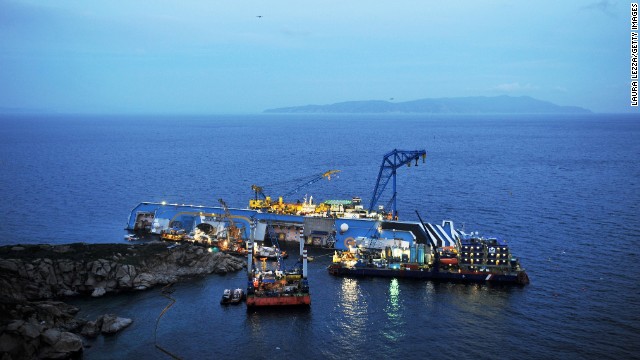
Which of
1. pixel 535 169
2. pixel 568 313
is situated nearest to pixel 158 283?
pixel 568 313

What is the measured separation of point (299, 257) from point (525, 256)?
34.0 metres

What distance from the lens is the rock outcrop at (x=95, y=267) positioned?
6656cm

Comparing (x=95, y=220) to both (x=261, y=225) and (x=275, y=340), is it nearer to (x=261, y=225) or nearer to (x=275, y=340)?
(x=261, y=225)

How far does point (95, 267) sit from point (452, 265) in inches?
1858

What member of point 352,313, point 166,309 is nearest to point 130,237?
point 166,309

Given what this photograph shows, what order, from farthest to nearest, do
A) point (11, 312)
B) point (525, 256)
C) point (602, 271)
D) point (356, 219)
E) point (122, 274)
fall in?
point (356, 219) → point (525, 256) → point (602, 271) → point (122, 274) → point (11, 312)

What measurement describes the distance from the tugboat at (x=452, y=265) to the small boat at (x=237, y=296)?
50.8 feet

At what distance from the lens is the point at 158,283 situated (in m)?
73.3

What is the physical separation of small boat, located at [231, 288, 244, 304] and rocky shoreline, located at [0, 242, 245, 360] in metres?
10.2

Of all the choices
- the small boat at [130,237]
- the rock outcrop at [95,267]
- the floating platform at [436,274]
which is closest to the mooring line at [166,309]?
the rock outcrop at [95,267]

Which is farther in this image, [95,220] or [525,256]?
[95,220]

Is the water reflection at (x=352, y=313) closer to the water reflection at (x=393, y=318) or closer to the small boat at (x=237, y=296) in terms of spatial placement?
the water reflection at (x=393, y=318)

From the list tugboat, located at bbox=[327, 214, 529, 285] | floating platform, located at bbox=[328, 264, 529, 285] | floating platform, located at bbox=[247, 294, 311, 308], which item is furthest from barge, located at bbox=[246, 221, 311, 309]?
tugboat, located at bbox=[327, 214, 529, 285]

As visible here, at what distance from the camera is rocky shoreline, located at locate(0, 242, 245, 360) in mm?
52156
